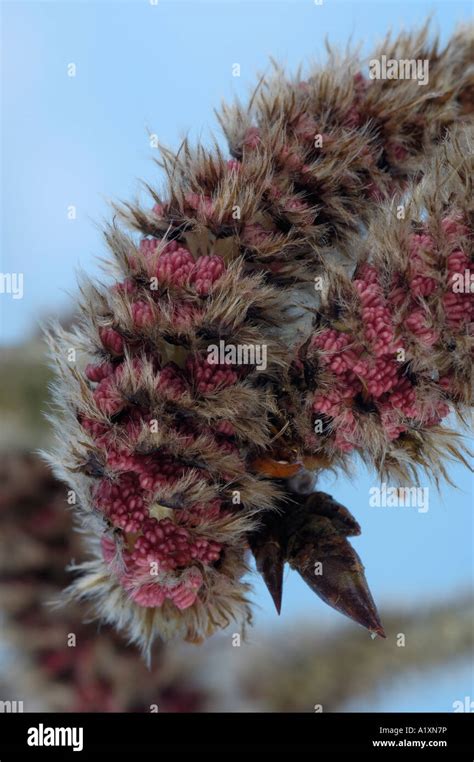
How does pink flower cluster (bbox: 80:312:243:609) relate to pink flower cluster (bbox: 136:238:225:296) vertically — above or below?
below

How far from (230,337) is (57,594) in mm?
1147

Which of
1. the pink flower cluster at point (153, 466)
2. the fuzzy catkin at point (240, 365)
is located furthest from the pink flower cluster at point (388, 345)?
the pink flower cluster at point (153, 466)

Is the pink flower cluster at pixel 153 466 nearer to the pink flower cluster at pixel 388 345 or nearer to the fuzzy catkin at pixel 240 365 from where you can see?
the fuzzy catkin at pixel 240 365

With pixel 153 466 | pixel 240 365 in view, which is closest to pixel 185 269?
pixel 240 365

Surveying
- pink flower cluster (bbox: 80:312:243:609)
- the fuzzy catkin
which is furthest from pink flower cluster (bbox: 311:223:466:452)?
pink flower cluster (bbox: 80:312:243:609)

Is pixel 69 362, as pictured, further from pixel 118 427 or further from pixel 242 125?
pixel 242 125

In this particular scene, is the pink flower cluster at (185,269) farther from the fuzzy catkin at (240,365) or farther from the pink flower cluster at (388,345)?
the pink flower cluster at (388,345)

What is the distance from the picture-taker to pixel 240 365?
1047 millimetres

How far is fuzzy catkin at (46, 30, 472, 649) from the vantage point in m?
1.00

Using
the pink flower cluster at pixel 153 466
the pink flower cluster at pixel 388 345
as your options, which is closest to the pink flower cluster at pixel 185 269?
the pink flower cluster at pixel 153 466

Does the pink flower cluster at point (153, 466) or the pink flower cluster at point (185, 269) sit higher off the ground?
the pink flower cluster at point (185, 269)

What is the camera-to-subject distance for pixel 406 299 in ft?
3.27

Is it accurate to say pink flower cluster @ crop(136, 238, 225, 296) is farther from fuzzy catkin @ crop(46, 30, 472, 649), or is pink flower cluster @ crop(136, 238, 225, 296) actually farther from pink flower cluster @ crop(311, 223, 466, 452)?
pink flower cluster @ crop(311, 223, 466, 452)

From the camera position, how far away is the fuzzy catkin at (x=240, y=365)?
1002 millimetres
